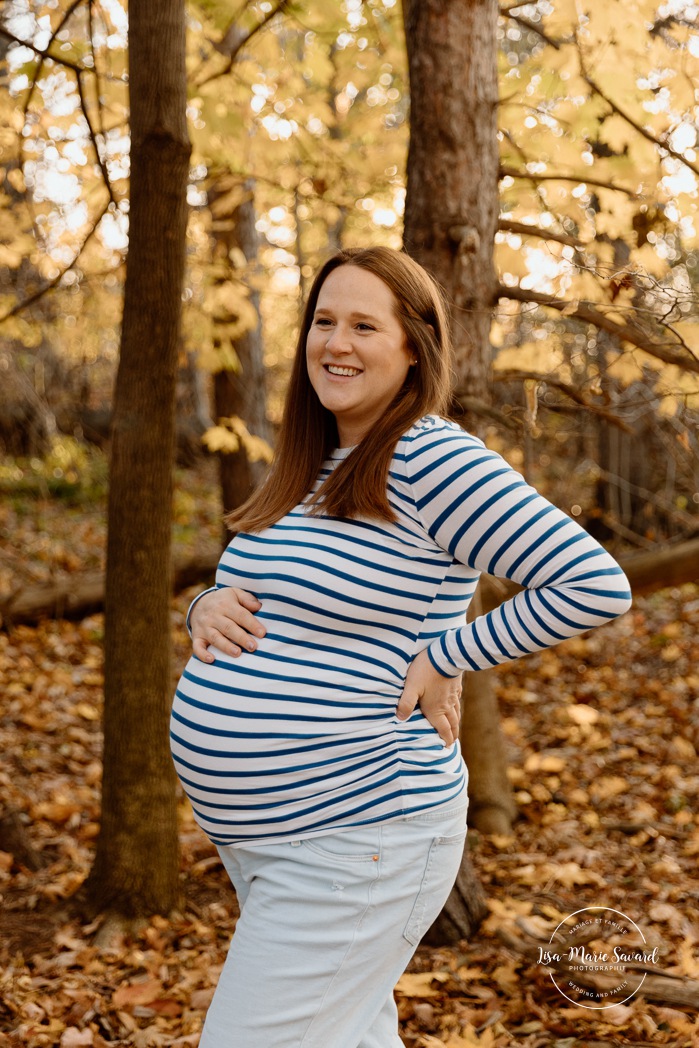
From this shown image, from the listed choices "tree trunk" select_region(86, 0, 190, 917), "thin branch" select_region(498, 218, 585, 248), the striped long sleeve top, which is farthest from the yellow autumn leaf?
"thin branch" select_region(498, 218, 585, 248)

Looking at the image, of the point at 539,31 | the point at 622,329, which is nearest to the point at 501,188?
the point at 539,31

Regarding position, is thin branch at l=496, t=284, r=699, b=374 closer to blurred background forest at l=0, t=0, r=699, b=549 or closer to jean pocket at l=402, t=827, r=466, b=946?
blurred background forest at l=0, t=0, r=699, b=549

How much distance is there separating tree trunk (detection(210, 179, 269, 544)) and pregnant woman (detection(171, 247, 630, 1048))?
182 inches

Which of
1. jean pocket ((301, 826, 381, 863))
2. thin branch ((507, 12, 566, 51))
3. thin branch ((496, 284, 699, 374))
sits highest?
thin branch ((507, 12, 566, 51))

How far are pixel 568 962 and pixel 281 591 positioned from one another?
1.84 meters

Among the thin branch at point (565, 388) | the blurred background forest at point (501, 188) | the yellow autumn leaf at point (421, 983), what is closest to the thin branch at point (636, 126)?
the blurred background forest at point (501, 188)

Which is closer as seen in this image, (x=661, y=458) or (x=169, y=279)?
(x=169, y=279)

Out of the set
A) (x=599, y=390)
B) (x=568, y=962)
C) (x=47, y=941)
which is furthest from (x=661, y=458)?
(x=47, y=941)

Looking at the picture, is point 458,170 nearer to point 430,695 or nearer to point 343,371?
Result: point 343,371

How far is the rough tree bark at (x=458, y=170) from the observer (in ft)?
10.5

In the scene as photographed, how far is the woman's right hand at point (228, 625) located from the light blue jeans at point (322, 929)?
39cm

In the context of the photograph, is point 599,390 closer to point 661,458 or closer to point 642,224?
point 642,224

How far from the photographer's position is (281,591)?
1.78 meters

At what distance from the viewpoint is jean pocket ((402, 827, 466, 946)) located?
175 centimetres
